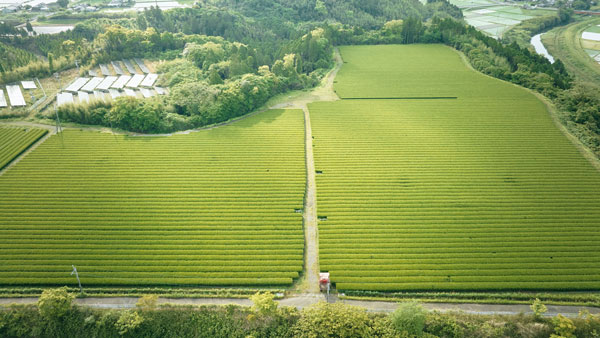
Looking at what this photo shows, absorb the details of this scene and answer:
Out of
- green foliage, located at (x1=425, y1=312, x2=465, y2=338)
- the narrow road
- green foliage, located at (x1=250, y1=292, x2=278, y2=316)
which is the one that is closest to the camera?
green foliage, located at (x1=425, y1=312, x2=465, y2=338)

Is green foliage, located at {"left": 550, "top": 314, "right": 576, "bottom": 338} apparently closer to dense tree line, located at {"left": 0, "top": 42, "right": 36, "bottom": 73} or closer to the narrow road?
the narrow road

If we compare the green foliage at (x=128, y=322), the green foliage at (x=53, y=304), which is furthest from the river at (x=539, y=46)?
the green foliage at (x=53, y=304)

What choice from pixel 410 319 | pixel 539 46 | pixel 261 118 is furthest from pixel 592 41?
pixel 410 319

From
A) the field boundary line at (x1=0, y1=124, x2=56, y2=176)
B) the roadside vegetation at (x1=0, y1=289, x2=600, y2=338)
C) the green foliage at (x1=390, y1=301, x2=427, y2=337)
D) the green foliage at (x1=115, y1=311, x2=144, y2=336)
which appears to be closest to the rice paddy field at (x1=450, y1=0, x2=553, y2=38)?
the roadside vegetation at (x1=0, y1=289, x2=600, y2=338)

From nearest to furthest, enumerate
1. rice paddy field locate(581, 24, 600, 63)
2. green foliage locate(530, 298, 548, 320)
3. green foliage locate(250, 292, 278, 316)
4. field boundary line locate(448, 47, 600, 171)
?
green foliage locate(250, 292, 278, 316) < green foliage locate(530, 298, 548, 320) < field boundary line locate(448, 47, 600, 171) < rice paddy field locate(581, 24, 600, 63)

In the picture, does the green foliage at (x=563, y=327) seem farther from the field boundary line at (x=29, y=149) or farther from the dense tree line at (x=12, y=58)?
the dense tree line at (x=12, y=58)

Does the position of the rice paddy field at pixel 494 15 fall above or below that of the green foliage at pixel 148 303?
above
